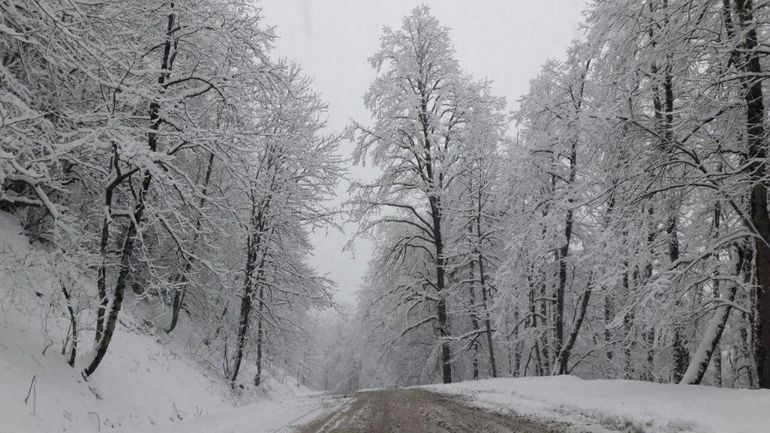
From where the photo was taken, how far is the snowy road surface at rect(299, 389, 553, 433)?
5.83 metres

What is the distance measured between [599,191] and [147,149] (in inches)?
381

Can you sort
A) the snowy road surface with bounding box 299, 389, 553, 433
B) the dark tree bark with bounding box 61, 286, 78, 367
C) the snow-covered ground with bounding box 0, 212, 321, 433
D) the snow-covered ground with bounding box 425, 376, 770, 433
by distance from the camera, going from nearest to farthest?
the snow-covered ground with bounding box 425, 376, 770, 433 → the snowy road surface with bounding box 299, 389, 553, 433 → the snow-covered ground with bounding box 0, 212, 321, 433 → the dark tree bark with bounding box 61, 286, 78, 367

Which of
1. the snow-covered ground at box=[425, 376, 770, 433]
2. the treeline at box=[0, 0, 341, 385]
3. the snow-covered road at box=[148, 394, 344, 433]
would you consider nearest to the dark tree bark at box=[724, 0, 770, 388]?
the snow-covered ground at box=[425, 376, 770, 433]

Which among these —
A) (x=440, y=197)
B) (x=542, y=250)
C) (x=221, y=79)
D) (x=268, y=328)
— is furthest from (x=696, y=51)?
(x=268, y=328)

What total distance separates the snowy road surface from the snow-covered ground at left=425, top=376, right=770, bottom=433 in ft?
1.64

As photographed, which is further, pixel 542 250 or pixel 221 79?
pixel 542 250

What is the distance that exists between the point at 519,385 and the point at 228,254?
14.4 meters

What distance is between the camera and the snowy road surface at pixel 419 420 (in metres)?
5.83

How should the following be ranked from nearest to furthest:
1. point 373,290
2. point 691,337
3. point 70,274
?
1. point 70,274
2. point 691,337
3. point 373,290

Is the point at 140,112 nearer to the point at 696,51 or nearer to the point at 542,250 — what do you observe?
the point at 542,250

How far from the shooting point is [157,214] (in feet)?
30.7

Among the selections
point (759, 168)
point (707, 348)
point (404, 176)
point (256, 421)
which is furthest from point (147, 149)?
point (404, 176)

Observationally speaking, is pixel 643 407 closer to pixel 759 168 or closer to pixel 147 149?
pixel 759 168

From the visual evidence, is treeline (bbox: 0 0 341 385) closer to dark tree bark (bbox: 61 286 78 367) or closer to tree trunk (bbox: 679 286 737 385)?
dark tree bark (bbox: 61 286 78 367)
